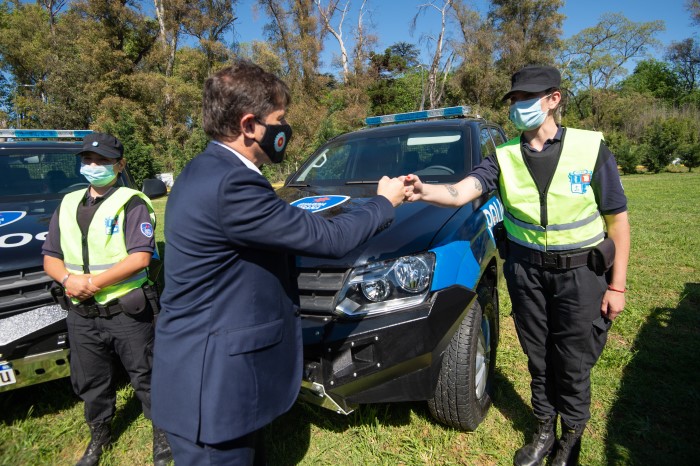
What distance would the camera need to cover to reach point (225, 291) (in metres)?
1.37

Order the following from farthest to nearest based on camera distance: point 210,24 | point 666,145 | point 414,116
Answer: point 210,24, point 666,145, point 414,116

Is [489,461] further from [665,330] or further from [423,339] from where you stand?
[665,330]

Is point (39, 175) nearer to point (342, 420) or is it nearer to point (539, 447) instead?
point (342, 420)

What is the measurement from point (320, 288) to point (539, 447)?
1512mm

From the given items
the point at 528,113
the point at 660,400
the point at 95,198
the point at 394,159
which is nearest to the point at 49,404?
the point at 95,198

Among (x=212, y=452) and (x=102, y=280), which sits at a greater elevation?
(x=102, y=280)

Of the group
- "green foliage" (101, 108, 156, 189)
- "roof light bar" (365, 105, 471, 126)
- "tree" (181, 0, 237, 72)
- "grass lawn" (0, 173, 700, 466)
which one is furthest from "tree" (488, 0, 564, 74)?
"grass lawn" (0, 173, 700, 466)

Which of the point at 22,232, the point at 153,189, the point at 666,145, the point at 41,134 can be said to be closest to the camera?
the point at 22,232

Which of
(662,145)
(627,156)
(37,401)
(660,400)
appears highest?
(662,145)

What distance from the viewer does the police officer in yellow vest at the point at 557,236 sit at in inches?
81.7

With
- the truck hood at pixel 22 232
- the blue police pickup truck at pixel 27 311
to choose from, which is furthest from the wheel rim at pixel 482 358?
the truck hood at pixel 22 232

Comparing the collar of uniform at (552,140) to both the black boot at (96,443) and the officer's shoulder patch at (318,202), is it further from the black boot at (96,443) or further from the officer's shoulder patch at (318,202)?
the black boot at (96,443)

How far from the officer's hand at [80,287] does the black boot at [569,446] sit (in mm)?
2622

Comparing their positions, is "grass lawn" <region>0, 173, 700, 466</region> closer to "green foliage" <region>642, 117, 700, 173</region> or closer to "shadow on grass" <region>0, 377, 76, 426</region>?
"shadow on grass" <region>0, 377, 76, 426</region>
